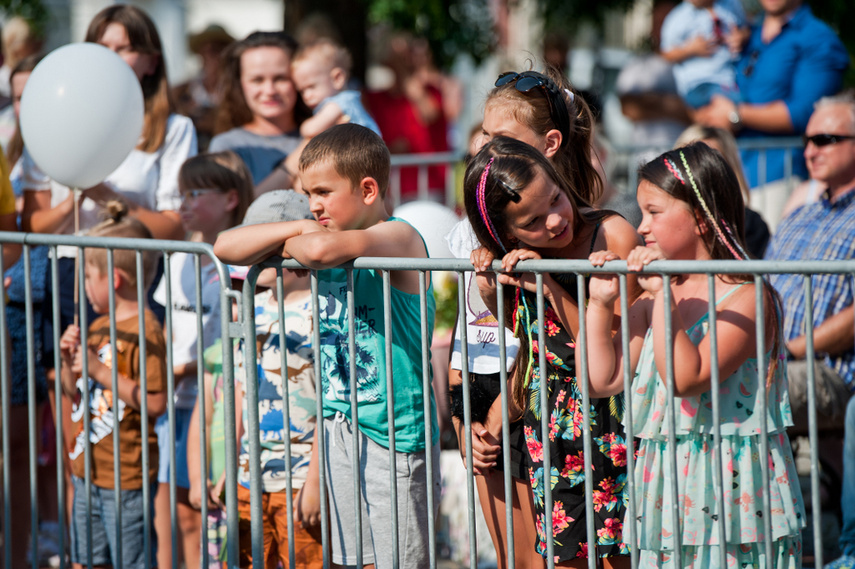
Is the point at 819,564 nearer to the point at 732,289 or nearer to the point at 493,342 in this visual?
the point at 732,289

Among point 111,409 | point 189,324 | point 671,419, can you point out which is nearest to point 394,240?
point 671,419

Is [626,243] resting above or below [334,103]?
→ below

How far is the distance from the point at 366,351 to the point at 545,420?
0.70 m

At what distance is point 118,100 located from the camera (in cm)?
455

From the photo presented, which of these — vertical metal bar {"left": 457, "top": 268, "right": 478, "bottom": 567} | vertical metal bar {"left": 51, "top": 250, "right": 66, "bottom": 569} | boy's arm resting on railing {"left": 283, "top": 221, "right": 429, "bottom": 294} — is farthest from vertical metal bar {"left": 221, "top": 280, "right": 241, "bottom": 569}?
vertical metal bar {"left": 457, "top": 268, "right": 478, "bottom": 567}

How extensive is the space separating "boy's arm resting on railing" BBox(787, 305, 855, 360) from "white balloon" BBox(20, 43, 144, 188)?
3317mm

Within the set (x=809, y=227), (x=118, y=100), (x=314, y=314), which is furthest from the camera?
(x=809, y=227)

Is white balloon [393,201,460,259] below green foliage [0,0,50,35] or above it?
below

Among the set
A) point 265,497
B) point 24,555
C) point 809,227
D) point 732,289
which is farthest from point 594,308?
point 24,555

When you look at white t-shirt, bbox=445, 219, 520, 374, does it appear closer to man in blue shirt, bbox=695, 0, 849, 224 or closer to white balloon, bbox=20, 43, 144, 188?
white balloon, bbox=20, 43, 144, 188

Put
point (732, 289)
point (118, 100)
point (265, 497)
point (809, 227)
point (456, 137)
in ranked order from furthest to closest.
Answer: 1. point (456, 137)
2. point (809, 227)
3. point (118, 100)
4. point (265, 497)
5. point (732, 289)

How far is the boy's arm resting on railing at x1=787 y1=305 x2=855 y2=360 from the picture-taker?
4355mm

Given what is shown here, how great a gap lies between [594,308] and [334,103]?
9.18 ft

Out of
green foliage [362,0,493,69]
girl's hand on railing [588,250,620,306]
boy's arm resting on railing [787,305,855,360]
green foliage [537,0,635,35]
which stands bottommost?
boy's arm resting on railing [787,305,855,360]
